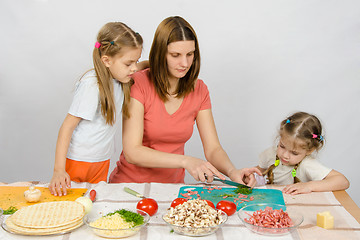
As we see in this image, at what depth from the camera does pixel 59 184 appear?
189 cm

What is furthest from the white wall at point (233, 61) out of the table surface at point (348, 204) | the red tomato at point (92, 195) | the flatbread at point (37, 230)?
the flatbread at point (37, 230)

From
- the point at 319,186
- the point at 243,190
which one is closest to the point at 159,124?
the point at 243,190

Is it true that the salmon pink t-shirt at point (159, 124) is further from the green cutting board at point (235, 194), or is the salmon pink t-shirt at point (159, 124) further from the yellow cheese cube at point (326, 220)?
the yellow cheese cube at point (326, 220)

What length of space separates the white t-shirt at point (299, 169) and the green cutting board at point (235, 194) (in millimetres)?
291

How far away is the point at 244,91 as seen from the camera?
3600 millimetres

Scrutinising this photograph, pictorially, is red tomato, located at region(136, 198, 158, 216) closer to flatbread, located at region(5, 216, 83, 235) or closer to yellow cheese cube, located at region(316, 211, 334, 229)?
flatbread, located at region(5, 216, 83, 235)

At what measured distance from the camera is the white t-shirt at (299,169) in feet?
6.98

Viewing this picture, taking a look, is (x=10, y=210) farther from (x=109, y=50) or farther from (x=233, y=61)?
(x=233, y=61)

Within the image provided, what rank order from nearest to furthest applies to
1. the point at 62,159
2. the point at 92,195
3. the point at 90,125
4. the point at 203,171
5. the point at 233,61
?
the point at 92,195 < the point at 203,171 < the point at 62,159 < the point at 90,125 < the point at 233,61

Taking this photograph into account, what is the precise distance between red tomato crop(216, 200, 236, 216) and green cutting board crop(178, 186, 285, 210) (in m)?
0.10

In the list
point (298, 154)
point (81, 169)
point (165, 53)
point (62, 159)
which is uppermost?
point (165, 53)

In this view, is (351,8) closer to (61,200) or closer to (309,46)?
(309,46)

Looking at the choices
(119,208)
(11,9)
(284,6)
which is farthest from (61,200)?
(284,6)

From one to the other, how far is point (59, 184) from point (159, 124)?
1.95 ft
